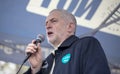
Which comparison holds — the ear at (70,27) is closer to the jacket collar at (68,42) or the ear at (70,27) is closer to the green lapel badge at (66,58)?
the jacket collar at (68,42)

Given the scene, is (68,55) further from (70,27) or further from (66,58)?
(70,27)

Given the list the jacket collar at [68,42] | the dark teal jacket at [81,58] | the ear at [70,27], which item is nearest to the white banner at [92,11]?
the ear at [70,27]

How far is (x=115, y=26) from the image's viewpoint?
3.16 meters

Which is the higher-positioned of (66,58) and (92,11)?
(66,58)

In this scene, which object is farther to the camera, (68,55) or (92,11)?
(92,11)

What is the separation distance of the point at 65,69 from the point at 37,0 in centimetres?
155

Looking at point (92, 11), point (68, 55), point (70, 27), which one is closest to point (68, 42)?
point (68, 55)

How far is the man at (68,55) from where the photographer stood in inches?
59.3

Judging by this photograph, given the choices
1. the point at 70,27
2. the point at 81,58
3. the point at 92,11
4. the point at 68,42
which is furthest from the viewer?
the point at 92,11

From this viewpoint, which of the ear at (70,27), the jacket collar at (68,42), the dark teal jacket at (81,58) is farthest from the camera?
the ear at (70,27)

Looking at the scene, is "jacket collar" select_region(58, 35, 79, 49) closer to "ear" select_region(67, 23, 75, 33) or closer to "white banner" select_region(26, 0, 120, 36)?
"ear" select_region(67, 23, 75, 33)

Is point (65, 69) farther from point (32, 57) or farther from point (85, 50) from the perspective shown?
point (32, 57)

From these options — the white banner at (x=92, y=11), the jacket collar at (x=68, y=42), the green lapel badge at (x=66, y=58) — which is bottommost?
the white banner at (x=92, y=11)

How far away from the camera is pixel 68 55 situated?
1579mm
